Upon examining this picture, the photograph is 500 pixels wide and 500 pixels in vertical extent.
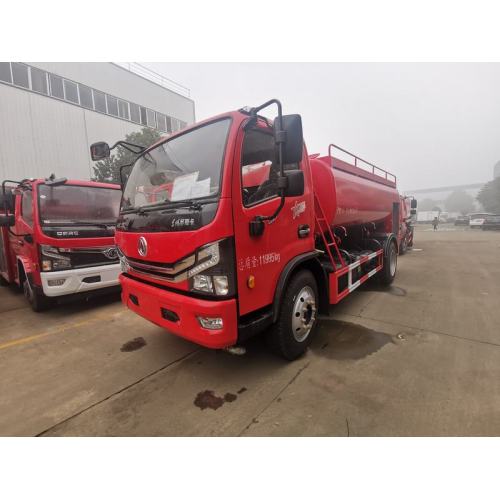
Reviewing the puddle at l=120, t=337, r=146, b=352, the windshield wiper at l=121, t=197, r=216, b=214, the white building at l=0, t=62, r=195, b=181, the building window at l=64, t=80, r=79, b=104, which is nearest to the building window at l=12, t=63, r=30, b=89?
the white building at l=0, t=62, r=195, b=181

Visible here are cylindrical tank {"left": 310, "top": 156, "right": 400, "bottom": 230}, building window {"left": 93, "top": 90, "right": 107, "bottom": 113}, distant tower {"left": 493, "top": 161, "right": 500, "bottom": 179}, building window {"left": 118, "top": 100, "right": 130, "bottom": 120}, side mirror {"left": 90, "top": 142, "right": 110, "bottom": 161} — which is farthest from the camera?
distant tower {"left": 493, "top": 161, "right": 500, "bottom": 179}

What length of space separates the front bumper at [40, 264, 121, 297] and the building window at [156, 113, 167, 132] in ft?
54.7

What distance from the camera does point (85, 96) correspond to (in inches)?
565

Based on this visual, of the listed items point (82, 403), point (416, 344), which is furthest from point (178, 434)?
point (416, 344)

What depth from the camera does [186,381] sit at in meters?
2.67

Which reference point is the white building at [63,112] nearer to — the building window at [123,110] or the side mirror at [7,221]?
the building window at [123,110]

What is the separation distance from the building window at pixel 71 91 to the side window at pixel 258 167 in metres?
15.5

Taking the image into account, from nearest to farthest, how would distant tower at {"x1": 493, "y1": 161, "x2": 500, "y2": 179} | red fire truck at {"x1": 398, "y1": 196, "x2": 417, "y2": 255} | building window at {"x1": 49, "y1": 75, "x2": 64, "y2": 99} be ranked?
red fire truck at {"x1": 398, "y1": 196, "x2": 417, "y2": 255}
building window at {"x1": 49, "y1": 75, "x2": 64, "y2": 99}
distant tower at {"x1": 493, "y1": 161, "x2": 500, "y2": 179}

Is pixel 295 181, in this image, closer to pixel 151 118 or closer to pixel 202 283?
pixel 202 283

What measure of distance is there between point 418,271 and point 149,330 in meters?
6.89

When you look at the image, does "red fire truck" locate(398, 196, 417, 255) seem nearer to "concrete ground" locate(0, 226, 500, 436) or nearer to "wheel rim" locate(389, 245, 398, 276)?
"wheel rim" locate(389, 245, 398, 276)

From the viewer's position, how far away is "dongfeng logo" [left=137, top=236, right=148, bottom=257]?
2576 millimetres

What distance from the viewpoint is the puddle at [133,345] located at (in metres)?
3.35

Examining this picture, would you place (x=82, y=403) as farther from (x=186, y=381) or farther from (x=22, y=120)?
(x=22, y=120)
